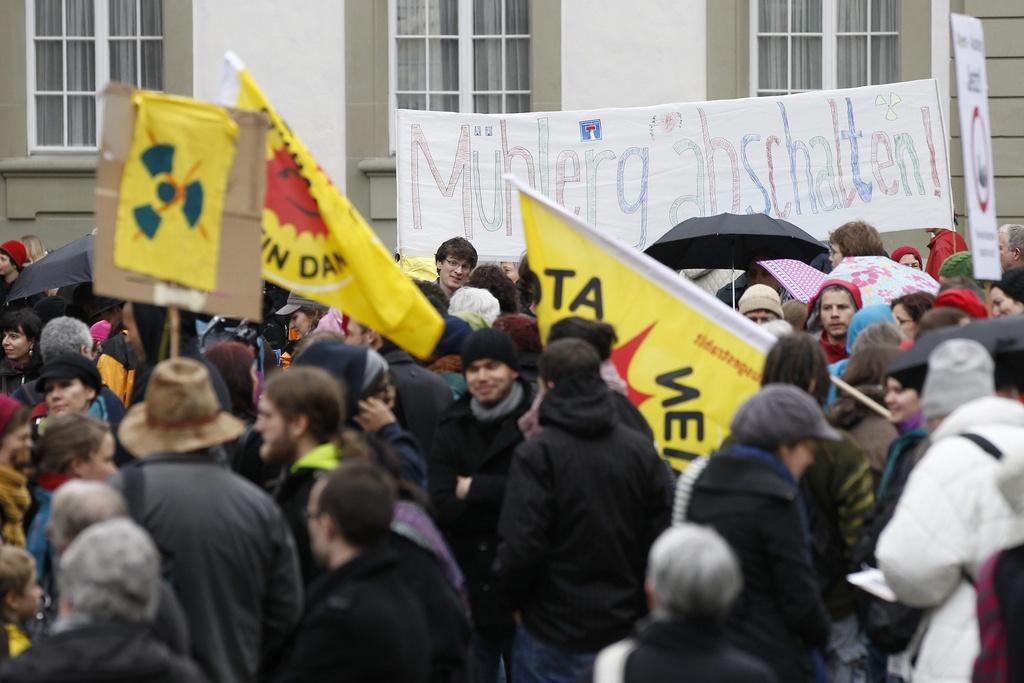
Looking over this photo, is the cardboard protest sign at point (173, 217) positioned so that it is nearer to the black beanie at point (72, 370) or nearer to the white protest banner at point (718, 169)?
the black beanie at point (72, 370)

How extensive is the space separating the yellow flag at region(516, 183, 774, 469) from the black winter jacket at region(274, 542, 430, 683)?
2.15 m

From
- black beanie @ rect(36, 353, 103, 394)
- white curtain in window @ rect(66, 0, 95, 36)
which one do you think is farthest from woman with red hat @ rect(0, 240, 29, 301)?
black beanie @ rect(36, 353, 103, 394)

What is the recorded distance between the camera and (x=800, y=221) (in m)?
13.1

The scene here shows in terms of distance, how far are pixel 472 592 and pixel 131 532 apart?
Result: 3032 millimetres

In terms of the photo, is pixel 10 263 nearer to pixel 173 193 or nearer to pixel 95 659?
pixel 173 193

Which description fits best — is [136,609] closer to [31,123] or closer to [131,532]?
[131,532]

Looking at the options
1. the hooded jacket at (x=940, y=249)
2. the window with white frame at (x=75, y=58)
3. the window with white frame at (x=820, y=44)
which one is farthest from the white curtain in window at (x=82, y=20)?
the hooded jacket at (x=940, y=249)

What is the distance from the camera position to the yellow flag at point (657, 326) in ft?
22.6

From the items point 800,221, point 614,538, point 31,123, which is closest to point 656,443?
point 614,538

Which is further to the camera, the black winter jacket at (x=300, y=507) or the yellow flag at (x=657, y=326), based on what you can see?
the yellow flag at (x=657, y=326)

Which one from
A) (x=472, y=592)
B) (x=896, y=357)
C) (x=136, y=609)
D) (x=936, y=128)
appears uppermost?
(x=936, y=128)

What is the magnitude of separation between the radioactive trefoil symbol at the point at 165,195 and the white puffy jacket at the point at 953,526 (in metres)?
2.48

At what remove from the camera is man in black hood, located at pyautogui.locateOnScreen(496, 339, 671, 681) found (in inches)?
256

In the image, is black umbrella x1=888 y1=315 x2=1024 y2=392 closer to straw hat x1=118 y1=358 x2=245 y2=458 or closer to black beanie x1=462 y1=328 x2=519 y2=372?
black beanie x1=462 y1=328 x2=519 y2=372
